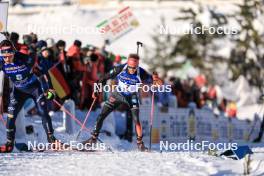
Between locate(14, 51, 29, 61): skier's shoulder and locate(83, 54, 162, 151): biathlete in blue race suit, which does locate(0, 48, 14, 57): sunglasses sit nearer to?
locate(14, 51, 29, 61): skier's shoulder

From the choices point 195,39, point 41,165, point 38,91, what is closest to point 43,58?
point 38,91

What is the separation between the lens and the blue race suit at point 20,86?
477 inches

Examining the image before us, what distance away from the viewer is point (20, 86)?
1228 centimetres

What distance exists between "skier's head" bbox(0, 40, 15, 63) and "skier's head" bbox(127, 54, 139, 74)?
2.10 meters

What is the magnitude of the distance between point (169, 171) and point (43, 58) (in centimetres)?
544

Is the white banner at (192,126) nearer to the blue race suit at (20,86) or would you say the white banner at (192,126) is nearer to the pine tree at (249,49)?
the blue race suit at (20,86)

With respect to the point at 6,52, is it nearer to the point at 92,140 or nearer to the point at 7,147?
the point at 7,147

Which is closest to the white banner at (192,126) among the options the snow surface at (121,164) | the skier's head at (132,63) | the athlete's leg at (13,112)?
the skier's head at (132,63)

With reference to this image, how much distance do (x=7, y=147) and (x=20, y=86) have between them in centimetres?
109

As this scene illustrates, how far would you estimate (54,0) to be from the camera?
53.8 m

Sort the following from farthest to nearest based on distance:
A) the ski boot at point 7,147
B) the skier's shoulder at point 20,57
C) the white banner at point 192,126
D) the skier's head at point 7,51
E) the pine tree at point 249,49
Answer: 1. the pine tree at point 249,49
2. the white banner at point 192,126
3. the ski boot at point 7,147
4. the skier's shoulder at point 20,57
5. the skier's head at point 7,51

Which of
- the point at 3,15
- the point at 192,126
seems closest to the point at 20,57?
the point at 3,15

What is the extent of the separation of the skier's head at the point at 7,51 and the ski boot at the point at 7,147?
1455 mm

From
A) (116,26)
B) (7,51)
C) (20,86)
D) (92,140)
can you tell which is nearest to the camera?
(7,51)
